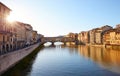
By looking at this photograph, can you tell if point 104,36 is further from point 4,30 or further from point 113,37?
point 4,30

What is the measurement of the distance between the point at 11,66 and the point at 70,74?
449 inches

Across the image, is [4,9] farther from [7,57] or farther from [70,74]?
[70,74]

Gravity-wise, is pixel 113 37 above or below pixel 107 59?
above

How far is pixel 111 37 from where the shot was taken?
4604 inches

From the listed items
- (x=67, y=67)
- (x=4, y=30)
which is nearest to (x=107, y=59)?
(x=67, y=67)

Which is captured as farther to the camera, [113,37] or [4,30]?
[113,37]

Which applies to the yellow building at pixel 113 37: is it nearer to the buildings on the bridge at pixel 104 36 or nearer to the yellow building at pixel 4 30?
the buildings on the bridge at pixel 104 36

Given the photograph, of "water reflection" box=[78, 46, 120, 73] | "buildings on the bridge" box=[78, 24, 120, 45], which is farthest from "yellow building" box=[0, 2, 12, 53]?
"buildings on the bridge" box=[78, 24, 120, 45]

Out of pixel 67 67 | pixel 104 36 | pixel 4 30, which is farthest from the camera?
pixel 104 36

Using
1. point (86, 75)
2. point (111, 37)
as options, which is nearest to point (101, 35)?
point (111, 37)

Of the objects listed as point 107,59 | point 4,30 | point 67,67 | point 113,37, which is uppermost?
point 4,30

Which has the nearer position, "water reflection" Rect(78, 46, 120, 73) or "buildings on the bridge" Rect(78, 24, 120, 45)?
"water reflection" Rect(78, 46, 120, 73)

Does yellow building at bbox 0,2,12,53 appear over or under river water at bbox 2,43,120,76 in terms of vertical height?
over

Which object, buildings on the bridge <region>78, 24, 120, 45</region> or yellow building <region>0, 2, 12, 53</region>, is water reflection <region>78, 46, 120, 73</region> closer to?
yellow building <region>0, 2, 12, 53</region>
